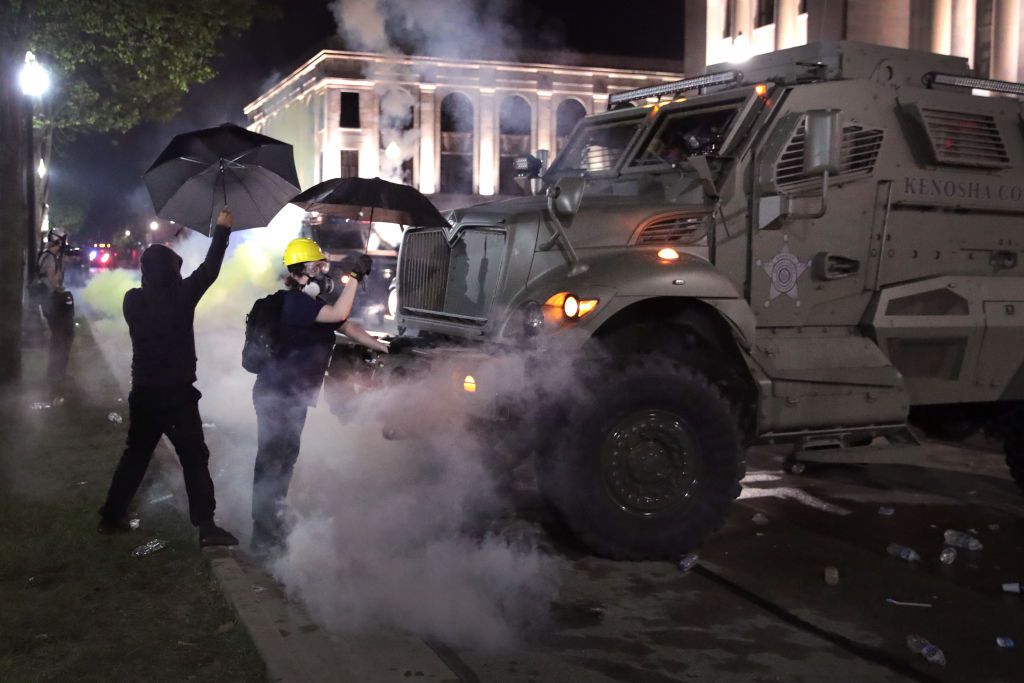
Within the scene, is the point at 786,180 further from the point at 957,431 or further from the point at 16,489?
the point at 16,489

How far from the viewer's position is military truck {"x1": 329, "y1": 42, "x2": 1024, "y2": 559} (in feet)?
19.5

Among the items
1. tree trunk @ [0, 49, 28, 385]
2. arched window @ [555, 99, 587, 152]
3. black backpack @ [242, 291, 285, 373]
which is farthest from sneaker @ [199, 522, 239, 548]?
arched window @ [555, 99, 587, 152]

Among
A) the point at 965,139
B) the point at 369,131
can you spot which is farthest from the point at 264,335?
the point at 369,131

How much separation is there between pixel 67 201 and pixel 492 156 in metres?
38.8

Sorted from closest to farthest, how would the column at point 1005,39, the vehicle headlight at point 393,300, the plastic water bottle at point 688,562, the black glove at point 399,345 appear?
the plastic water bottle at point 688,562 → the black glove at point 399,345 → the vehicle headlight at point 393,300 → the column at point 1005,39

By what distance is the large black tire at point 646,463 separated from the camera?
19.2ft

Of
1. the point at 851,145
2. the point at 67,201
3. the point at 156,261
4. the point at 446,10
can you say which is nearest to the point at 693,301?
the point at 851,145

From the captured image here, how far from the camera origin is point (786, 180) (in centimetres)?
644

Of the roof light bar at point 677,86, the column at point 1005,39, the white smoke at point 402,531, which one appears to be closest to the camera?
the white smoke at point 402,531

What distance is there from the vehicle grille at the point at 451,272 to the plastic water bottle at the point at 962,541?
307 cm

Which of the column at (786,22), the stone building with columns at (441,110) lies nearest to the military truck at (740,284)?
the column at (786,22)

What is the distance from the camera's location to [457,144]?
59406 mm

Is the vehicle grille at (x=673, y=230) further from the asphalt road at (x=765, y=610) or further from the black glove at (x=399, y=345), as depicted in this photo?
the asphalt road at (x=765, y=610)

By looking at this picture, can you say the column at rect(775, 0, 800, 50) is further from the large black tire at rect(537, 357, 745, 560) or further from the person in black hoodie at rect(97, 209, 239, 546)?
the person in black hoodie at rect(97, 209, 239, 546)
